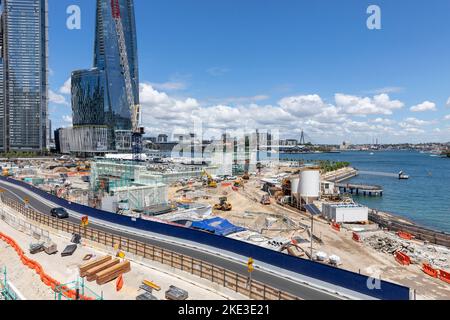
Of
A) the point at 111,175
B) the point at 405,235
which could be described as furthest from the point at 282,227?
the point at 111,175

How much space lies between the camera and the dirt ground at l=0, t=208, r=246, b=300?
2003 cm

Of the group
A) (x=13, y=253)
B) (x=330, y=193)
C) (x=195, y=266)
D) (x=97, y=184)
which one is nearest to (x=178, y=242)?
(x=195, y=266)

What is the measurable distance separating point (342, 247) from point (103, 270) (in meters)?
25.7

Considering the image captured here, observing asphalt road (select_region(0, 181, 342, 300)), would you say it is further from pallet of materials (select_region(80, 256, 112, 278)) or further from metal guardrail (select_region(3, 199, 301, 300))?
pallet of materials (select_region(80, 256, 112, 278))

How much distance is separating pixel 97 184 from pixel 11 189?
20839 millimetres

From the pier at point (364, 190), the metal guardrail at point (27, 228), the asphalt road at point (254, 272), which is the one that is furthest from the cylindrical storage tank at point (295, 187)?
the pier at point (364, 190)

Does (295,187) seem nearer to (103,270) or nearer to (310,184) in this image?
(310,184)

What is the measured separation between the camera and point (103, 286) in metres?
21.4

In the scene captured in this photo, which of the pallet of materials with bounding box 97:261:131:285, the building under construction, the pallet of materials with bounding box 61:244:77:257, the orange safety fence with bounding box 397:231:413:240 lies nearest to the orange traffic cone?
the pallet of materials with bounding box 97:261:131:285
